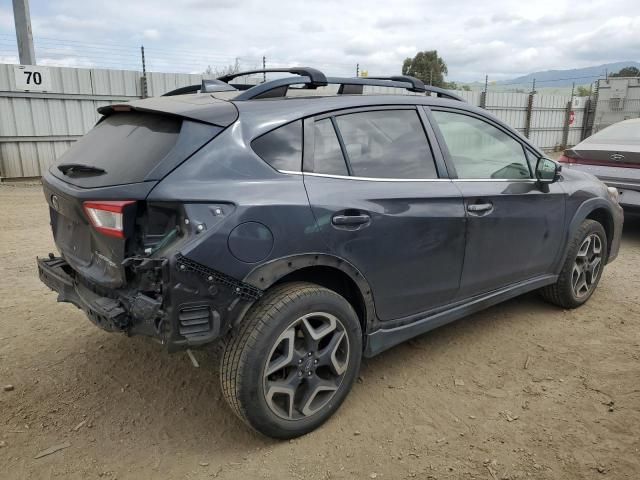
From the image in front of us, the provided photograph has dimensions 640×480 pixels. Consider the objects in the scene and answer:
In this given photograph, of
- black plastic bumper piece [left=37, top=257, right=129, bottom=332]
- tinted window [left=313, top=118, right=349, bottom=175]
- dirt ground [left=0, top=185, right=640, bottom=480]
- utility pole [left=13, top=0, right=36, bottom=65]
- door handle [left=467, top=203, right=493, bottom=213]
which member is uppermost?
utility pole [left=13, top=0, right=36, bottom=65]

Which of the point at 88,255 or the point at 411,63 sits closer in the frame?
the point at 88,255

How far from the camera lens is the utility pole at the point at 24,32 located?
9344 millimetres

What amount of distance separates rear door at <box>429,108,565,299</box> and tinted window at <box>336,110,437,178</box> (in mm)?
187

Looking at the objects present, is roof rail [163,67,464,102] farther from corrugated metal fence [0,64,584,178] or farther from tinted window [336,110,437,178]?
corrugated metal fence [0,64,584,178]

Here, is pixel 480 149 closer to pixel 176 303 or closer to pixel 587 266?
pixel 587 266

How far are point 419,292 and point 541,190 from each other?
1371mm

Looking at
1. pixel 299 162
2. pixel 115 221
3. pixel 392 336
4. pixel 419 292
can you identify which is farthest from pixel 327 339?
pixel 115 221

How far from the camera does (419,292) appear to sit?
3.14 m

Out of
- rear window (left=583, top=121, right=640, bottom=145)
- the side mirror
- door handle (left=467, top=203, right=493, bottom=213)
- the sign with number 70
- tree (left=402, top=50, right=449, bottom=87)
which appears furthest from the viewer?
tree (left=402, top=50, right=449, bottom=87)

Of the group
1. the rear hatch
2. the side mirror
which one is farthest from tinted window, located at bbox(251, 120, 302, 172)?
the side mirror

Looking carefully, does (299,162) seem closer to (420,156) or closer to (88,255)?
(420,156)

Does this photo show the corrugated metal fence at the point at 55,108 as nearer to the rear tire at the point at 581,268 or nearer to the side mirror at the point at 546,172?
the rear tire at the point at 581,268

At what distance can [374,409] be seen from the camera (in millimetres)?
2973

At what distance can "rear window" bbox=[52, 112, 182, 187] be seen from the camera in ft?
8.08
